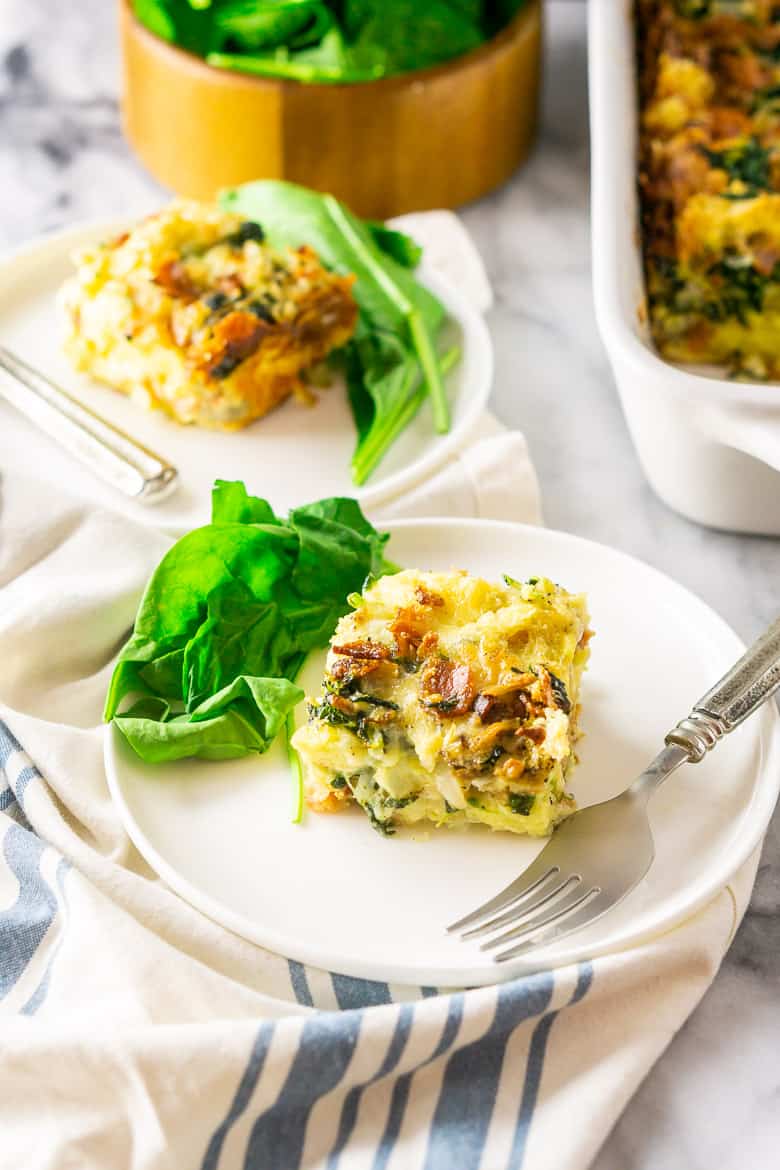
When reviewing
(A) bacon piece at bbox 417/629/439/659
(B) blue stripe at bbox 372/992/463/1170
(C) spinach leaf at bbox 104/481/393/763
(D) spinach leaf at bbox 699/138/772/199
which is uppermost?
(D) spinach leaf at bbox 699/138/772/199

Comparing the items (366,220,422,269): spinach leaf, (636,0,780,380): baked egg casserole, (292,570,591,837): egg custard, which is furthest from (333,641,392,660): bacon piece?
(366,220,422,269): spinach leaf

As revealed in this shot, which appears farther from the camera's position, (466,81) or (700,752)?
(466,81)

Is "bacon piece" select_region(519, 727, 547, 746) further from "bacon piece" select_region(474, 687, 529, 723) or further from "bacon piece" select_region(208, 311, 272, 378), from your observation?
"bacon piece" select_region(208, 311, 272, 378)

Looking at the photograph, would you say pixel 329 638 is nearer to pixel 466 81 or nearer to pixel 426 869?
pixel 426 869

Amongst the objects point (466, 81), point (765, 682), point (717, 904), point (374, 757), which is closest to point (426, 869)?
point (374, 757)

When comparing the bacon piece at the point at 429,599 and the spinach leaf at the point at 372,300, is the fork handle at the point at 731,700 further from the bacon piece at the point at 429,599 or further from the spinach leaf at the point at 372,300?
the spinach leaf at the point at 372,300

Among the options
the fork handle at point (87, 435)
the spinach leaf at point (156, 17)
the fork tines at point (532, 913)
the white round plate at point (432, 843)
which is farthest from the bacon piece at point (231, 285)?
the fork tines at point (532, 913)

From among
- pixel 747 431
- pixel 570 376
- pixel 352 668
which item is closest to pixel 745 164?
pixel 570 376
